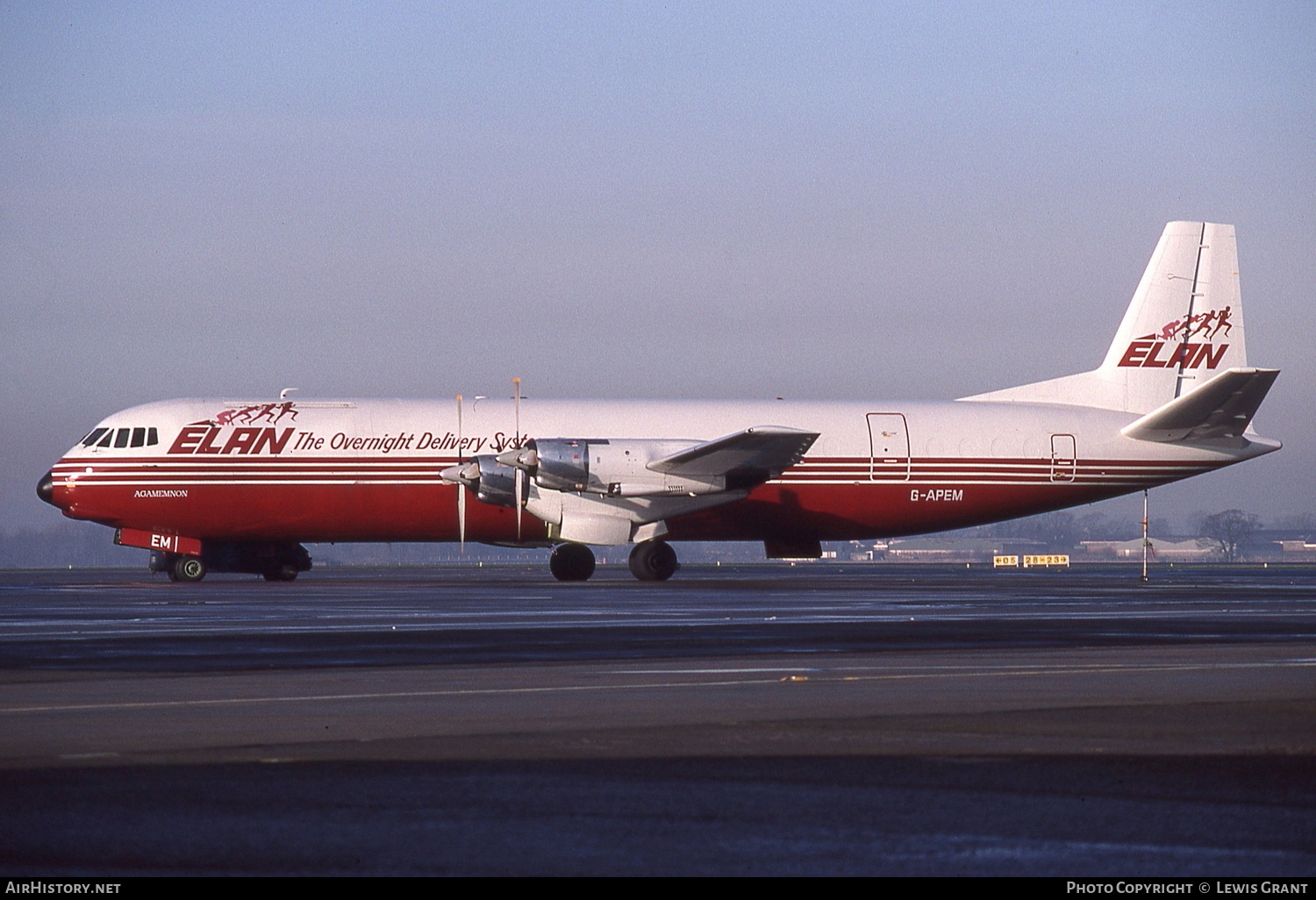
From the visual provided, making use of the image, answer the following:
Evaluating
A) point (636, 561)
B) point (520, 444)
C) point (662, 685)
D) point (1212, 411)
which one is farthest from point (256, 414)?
point (662, 685)

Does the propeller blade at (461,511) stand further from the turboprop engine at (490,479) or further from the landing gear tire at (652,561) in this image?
the landing gear tire at (652,561)

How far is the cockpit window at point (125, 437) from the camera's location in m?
42.5

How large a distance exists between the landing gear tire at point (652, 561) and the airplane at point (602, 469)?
0.16ft

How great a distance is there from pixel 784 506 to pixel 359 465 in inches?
456

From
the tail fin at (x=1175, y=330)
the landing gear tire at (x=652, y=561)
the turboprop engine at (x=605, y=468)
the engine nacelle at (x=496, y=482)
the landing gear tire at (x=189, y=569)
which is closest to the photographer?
the turboprop engine at (x=605, y=468)

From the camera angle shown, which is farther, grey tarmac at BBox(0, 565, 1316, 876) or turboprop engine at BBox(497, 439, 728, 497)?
turboprop engine at BBox(497, 439, 728, 497)

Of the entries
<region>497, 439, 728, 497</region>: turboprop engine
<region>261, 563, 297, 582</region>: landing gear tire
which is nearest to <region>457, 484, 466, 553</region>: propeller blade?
<region>497, 439, 728, 497</region>: turboprop engine

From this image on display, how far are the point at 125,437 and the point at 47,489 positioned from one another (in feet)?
8.73

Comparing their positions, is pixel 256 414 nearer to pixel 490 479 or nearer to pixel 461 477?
pixel 461 477

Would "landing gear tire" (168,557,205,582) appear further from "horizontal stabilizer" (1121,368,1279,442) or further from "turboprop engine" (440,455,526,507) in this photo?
"horizontal stabilizer" (1121,368,1279,442)

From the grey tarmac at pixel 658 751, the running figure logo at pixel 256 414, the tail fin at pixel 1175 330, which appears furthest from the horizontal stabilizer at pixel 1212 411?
the running figure logo at pixel 256 414

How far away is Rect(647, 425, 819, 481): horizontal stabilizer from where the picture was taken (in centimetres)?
3975

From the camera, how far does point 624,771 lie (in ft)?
28.8

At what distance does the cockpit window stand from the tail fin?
2396 centimetres
